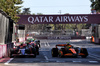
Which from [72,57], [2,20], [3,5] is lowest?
[72,57]

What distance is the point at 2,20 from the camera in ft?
71.3

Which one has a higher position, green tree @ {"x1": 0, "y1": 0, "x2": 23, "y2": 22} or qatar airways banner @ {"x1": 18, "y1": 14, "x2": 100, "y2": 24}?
green tree @ {"x1": 0, "y1": 0, "x2": 23, "y2": 22}

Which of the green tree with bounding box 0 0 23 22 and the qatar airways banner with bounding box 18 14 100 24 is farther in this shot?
the green tree with bounding box 0 0 23 22

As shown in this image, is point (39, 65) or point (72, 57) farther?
point (72, 57)

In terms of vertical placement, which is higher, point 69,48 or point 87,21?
point 87,21

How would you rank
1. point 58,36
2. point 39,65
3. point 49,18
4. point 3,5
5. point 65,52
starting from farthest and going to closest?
point 58,36 < point 3,5 < point 49,18 < point 65,52 < point 39,65

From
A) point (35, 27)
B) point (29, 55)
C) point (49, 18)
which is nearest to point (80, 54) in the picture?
point (29, 55)

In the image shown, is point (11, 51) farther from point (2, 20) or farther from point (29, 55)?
point (2, 20)

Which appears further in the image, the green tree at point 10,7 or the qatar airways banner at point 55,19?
the green tree at point 10,7

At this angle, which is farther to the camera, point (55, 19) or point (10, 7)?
point (10, 7)

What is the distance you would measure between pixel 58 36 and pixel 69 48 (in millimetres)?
53602

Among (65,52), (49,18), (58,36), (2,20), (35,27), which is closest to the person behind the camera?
(65,52)

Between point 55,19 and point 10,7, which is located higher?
point 10,7

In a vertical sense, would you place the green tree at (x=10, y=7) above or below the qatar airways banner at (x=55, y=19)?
above
